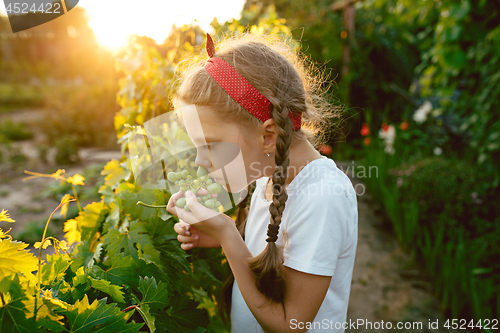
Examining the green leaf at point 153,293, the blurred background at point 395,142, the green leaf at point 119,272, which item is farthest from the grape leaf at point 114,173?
the green leaf at point 153,293

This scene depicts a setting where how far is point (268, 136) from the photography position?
1100mm

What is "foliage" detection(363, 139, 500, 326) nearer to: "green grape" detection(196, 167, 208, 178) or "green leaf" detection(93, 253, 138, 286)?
"green grape" detection(196, 167, 208, 178)

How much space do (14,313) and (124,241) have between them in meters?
0.42

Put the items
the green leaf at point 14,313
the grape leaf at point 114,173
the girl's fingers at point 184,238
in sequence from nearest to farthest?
the green leaf at point 14,313 → the girl's fingers at point 184,238 → the grape leaf at point 114,173

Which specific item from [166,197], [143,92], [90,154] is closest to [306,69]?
[166,197]

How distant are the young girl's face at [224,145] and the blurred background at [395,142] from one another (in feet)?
1.73

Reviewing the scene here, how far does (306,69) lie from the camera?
140 cm

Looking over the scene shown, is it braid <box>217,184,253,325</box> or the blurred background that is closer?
braid <box>217,184,253,325</box>

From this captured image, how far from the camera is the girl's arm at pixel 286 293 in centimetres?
96

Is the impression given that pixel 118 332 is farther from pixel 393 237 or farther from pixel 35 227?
pixel 35 227

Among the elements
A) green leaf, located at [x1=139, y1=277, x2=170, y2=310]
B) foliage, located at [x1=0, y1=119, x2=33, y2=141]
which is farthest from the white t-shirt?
foliage, located at [x1=0, y1=119, x2=33, y2=141]

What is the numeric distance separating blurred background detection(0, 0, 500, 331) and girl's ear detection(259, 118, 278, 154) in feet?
1.90

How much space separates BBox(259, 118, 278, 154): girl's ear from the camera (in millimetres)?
1067

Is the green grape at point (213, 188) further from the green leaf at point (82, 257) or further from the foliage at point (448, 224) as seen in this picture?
the foliage at point (448, 224)
